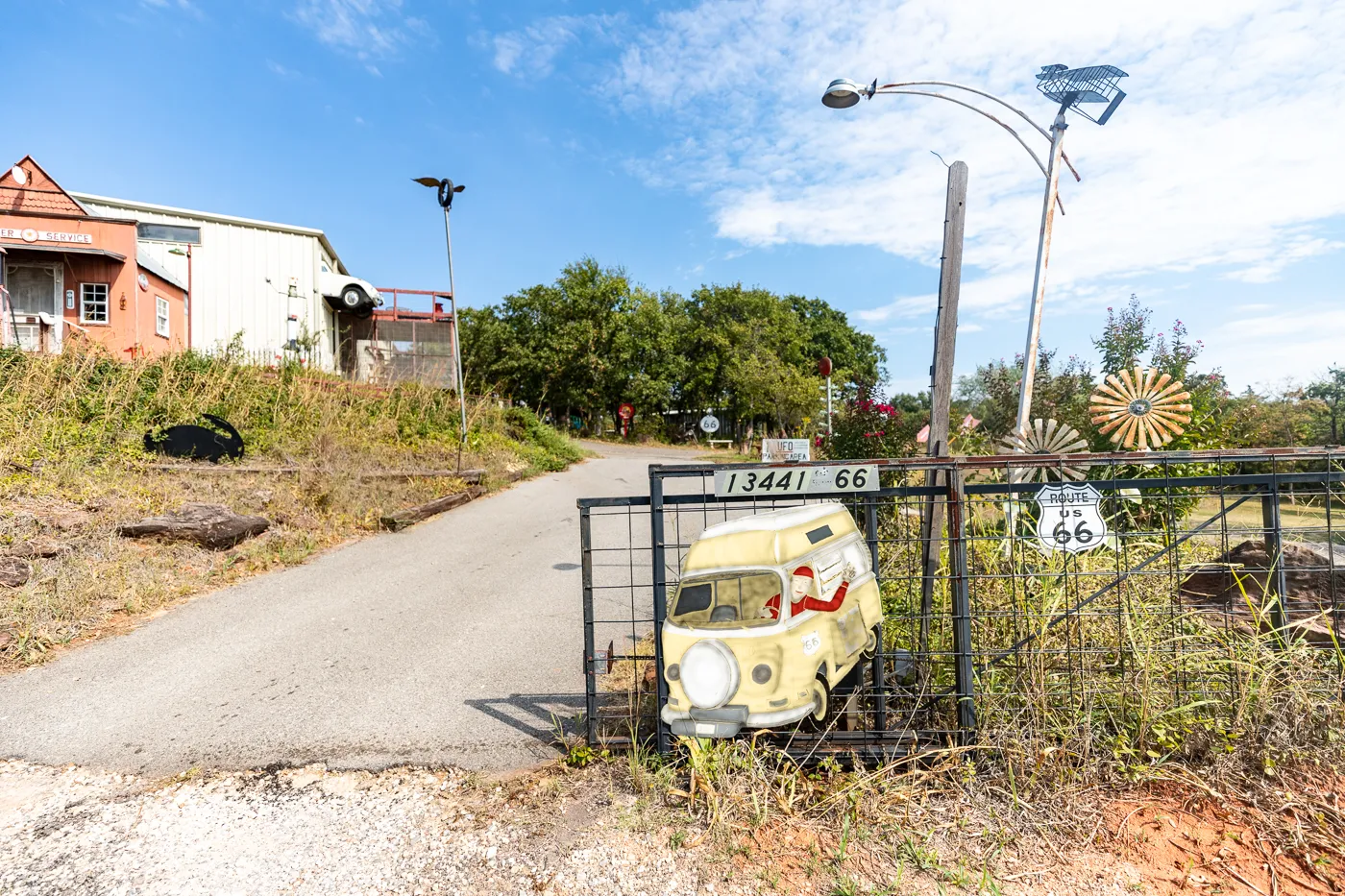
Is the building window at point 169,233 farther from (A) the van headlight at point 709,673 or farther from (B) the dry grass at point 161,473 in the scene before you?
(A) the van headlight at point 709,673

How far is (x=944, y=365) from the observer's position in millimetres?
4211

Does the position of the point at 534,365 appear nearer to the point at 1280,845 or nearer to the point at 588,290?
the point at 588,290

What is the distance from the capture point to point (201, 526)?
8180mm

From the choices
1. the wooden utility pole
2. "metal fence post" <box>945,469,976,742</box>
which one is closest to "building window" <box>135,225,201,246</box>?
the wooden utility pole

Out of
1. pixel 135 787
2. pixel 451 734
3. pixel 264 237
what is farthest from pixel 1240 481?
pixel 264 237

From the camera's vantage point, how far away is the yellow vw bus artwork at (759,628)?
3082 millimetres

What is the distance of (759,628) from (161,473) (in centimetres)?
1007

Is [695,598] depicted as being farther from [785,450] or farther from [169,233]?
[169,233]

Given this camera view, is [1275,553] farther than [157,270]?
No

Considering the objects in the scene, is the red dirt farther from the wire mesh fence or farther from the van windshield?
the van windshield

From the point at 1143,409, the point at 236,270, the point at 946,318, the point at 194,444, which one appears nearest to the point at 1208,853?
the point at 946,318

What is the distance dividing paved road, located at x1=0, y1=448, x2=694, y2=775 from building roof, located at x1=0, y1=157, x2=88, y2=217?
48.0 feet

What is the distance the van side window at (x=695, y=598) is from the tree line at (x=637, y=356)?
100 feet

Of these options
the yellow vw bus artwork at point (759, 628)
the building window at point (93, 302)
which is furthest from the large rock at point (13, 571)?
the building window at point (93, 302)
